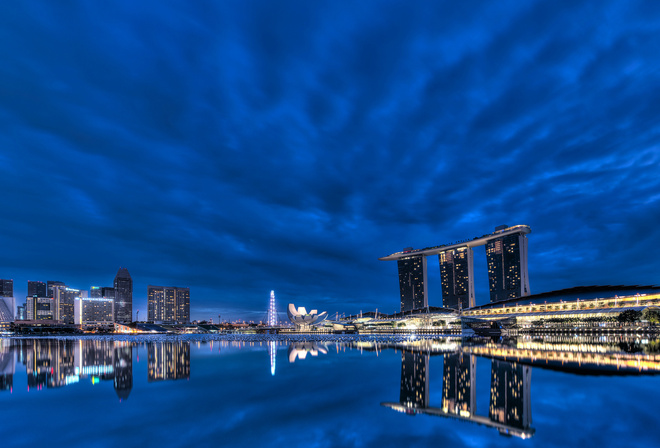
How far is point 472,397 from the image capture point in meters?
16.9

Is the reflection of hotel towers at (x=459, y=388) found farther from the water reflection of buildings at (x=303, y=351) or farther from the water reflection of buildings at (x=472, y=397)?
the water reflection of buildings at (x=303, y=351)

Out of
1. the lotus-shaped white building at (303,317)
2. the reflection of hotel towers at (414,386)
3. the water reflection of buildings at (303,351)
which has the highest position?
the reflection of hotel towers at (414,386)

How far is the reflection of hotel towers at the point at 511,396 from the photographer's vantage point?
13383 millimetres

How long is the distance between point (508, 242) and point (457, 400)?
194m

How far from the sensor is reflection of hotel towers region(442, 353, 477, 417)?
1498 centimetres

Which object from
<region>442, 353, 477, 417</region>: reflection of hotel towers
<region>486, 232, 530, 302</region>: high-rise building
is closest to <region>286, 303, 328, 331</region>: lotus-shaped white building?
<region>486, 232, 530, 302</region>: high-rise building

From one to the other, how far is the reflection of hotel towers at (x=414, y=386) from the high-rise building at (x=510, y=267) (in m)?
176

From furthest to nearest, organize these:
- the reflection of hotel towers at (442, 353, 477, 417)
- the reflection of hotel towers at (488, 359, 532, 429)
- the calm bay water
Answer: the reflection of hotel towers at (442, 353, 477, 417), the reflection of hotel towers at (488, 359, 532, 429), the calm bay water

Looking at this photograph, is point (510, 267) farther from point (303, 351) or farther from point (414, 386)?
point (414, 386)

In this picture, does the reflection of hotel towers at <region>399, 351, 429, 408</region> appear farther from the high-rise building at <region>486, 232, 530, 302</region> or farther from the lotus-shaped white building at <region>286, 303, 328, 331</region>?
the high-rise building at <region>486, 232, 530, 302</region>

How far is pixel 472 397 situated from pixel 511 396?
5.36ft

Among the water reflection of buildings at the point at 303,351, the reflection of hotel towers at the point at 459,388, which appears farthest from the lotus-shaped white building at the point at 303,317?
the reflection of hotel towers at the point at 459,388

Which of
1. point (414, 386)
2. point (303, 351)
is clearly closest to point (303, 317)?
point (303, 351)

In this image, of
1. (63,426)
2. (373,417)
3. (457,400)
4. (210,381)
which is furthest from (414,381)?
(63,426)
